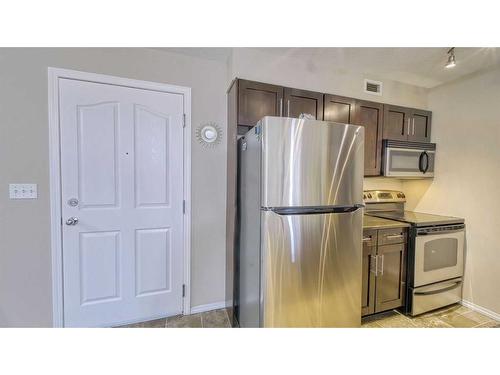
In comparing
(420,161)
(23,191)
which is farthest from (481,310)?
(23,191)

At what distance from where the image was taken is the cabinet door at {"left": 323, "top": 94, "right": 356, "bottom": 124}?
82.0 inches

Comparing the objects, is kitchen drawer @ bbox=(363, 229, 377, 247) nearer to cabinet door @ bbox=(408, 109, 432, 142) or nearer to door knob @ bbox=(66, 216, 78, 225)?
cabinet door @ bbox=(408, 109, 432, 142)

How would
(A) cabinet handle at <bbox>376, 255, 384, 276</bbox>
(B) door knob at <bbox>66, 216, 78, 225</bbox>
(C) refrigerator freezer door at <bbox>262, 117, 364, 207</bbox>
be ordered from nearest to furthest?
1. (C) refrigerator freezer door at <bbox>262, 117, 364, 207</bbox>
2. (B) door knob at <bbox>66, 216, 78, 225</bbox>
3. (A) cabinet handle at <bbox>376, 255, 384, 276</bbox>

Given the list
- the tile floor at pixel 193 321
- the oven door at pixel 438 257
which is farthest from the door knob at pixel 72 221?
the oven door at pixel 438 257

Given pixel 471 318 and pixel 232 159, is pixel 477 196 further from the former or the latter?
pixel 232 159

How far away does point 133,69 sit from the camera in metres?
1.86

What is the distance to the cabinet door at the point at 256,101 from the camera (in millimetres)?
1805

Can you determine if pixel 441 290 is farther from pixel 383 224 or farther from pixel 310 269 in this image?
pixel 310 269

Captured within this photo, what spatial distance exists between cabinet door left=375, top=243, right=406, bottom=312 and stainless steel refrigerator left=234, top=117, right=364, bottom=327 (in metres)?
0.50

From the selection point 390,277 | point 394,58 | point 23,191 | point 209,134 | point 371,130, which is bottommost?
point 390,277

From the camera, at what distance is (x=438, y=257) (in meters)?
2.16

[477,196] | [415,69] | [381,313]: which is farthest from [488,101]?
[381,313]

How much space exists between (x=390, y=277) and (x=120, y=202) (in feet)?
8.15

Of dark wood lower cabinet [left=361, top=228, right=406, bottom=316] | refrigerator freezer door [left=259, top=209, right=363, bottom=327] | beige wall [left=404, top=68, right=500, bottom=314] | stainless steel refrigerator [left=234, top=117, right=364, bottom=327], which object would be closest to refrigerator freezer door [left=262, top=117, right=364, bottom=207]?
stainless steel refrigerator [left=234, top=117, right=364, bottom=327]
